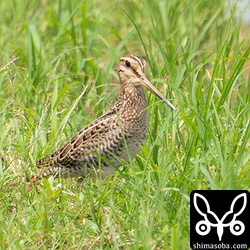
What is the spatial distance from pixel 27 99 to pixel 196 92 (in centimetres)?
144

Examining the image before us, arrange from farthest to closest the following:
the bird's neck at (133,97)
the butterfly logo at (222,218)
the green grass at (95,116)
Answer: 1. the bird's neck at (133,97)
2. the green grass at (95,116)
3. the butterfly logo at (222,218)

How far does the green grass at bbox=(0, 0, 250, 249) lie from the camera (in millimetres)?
5477

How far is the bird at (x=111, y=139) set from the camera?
21.5 feet

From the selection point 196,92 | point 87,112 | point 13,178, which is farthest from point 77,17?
point 13,178

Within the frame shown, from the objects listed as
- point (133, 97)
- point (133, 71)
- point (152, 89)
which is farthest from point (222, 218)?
point (133, 71)

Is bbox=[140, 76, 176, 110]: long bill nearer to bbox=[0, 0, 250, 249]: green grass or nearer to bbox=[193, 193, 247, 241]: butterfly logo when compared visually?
bbox=[0, 0, 250, 249]: green grass

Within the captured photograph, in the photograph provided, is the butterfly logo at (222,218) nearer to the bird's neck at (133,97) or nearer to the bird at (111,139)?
the bird at (111,139)

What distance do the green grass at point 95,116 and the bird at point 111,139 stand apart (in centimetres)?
8

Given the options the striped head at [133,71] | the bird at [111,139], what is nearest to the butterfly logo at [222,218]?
the bird at [111,139]

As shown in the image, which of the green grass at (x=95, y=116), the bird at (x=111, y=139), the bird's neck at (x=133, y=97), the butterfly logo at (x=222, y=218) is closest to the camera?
the butterfly logo at (x=222, y=218)

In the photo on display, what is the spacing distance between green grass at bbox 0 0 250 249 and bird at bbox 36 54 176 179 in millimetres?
83

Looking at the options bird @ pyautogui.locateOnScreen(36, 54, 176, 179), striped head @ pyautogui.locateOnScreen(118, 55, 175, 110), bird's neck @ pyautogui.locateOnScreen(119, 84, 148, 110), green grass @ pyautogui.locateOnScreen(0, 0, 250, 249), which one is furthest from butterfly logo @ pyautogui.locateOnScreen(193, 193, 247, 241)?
striped head @ pyautogui.locateOnScreen(118, 55, 175, 110)

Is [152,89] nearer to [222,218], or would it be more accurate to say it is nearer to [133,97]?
[133,97]

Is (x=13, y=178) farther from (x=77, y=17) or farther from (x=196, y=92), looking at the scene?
(x=77, y=17)
